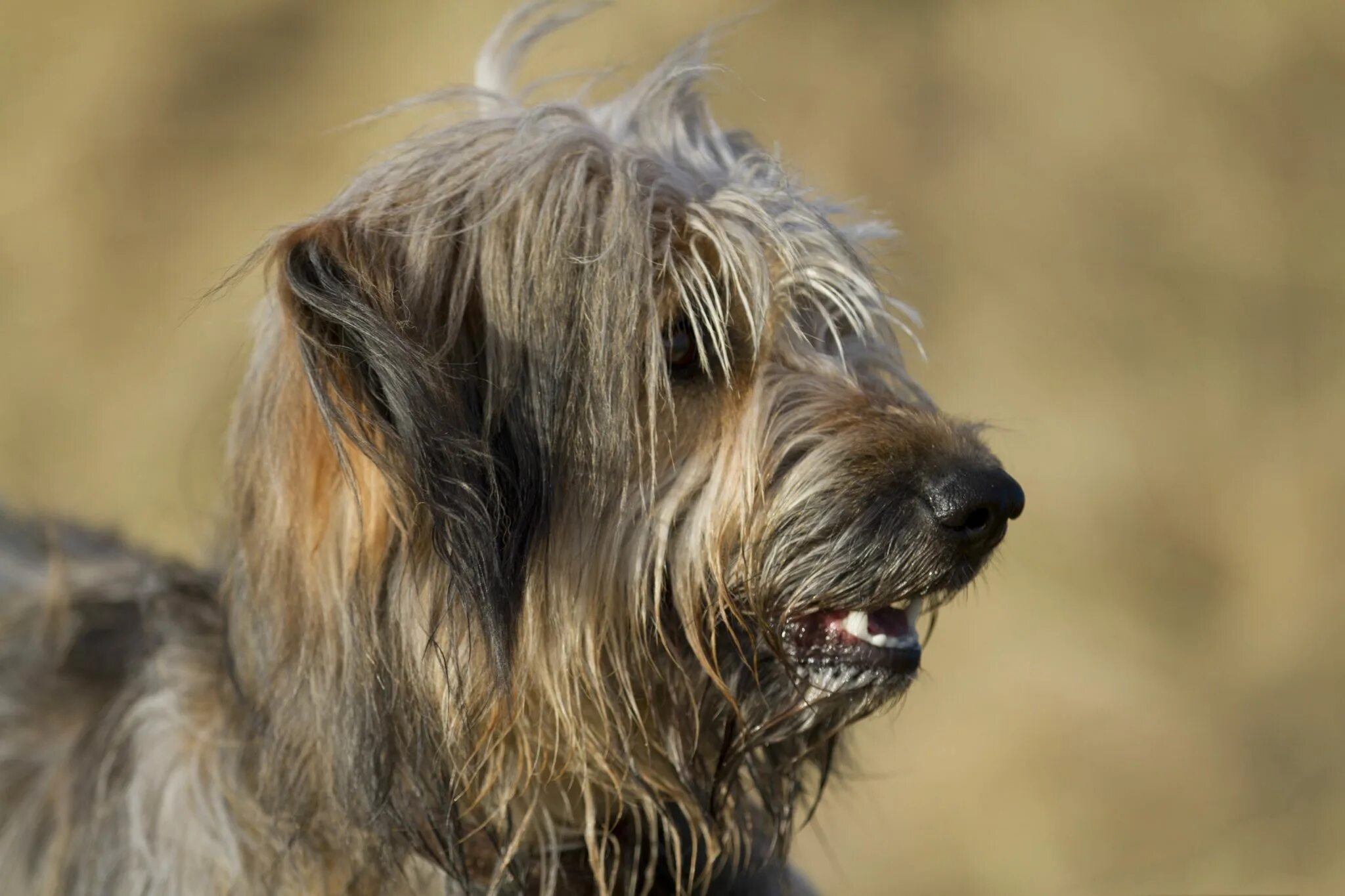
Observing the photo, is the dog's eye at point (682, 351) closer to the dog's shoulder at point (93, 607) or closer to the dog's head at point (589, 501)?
the dog's head at point (589, 501)

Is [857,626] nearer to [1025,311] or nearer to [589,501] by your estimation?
[589,501]

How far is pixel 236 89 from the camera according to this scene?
709cm

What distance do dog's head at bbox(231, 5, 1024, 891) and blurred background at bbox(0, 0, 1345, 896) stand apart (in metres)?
2.65

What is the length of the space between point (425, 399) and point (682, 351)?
481 mm

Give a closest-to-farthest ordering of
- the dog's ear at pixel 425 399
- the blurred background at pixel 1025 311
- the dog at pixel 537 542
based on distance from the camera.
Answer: the dog's ear at pixel 425 399 → the dog at pixel 537 542 → the blurred background at pixel 1025 311

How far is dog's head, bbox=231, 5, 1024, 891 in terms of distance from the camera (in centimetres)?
201

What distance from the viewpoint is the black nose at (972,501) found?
2.04 m

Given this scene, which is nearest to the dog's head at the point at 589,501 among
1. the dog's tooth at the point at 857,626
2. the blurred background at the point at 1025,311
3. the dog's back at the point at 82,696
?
the dog's tooth at the point at 857,626

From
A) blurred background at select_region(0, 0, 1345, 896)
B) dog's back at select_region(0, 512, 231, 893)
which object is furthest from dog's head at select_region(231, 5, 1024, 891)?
blurred background at select_region(0, 0, 1345, 896)

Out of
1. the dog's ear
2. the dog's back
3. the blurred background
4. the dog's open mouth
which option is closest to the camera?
the dog's ear

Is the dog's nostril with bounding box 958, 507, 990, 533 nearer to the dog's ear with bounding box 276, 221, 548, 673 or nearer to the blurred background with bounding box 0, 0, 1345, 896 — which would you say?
the dog's ear with bounding box 276, 221, 548, 673

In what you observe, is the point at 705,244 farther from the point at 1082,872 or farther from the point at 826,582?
the point at 1082,872

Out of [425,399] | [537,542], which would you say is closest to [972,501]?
[537,542]

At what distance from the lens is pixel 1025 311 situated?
20.3 ft
